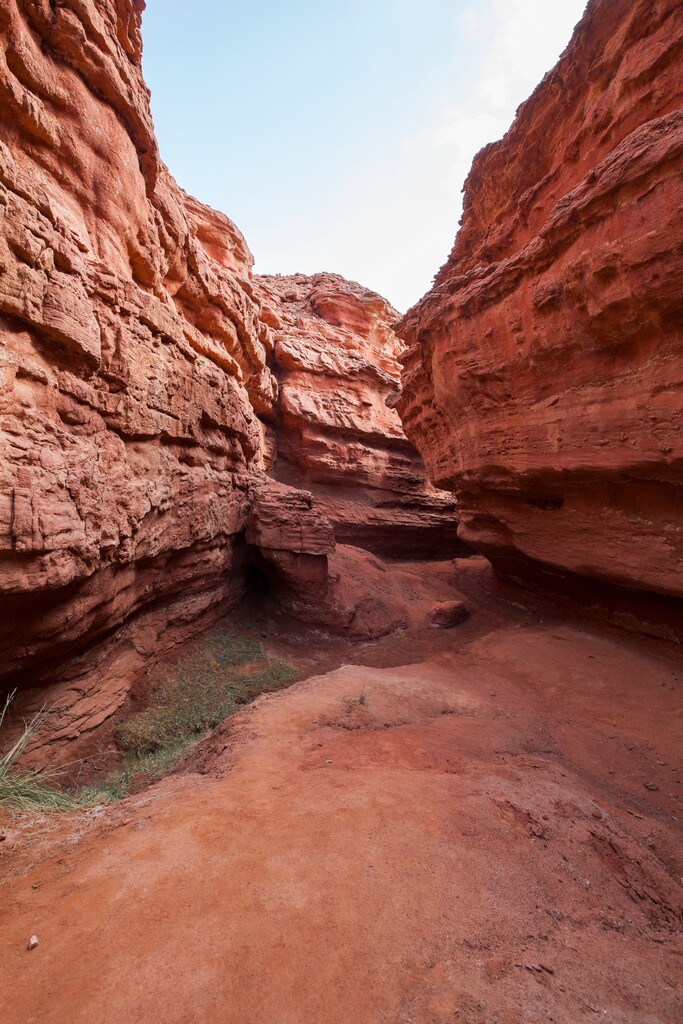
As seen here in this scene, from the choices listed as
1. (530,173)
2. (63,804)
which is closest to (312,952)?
(63,804)

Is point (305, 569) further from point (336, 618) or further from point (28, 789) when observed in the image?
point (28, 789)

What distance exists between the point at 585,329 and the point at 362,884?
7.14 m

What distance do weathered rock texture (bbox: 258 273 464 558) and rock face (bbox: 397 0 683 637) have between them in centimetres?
856

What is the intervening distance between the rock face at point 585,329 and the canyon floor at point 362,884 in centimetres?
336

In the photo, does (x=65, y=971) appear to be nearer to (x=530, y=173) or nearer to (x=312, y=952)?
(x=312, y=952)

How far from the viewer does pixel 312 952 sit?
191cm

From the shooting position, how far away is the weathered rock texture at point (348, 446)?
1811cm

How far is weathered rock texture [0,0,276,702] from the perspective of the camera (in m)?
4.32

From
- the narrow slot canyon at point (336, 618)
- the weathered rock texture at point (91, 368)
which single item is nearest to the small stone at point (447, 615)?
the narrow slot canyon at point (336, 618)

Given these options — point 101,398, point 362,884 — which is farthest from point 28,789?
point 101,398

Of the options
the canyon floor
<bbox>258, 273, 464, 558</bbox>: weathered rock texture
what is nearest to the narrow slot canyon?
the canyon floor

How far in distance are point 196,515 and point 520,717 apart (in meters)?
6.15

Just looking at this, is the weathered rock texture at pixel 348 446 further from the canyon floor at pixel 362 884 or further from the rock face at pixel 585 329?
the canyon floor at pixel 362 884

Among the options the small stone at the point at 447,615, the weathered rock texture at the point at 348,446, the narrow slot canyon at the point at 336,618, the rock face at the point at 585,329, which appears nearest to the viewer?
the narrow slot canyon at the point at 336,618
